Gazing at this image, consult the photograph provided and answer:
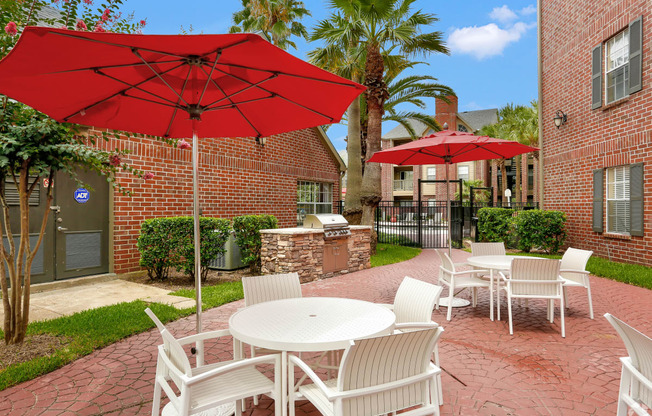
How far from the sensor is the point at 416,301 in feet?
10.2

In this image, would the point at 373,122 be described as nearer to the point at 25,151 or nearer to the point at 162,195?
the point at 162,195

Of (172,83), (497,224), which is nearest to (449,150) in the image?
(172,83)

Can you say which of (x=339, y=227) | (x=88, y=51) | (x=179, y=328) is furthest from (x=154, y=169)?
(x=88, y=51)

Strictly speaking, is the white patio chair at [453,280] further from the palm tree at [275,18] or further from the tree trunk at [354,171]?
the palm tree at [275,18]

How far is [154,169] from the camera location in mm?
8352

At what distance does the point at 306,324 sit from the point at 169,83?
2192mm

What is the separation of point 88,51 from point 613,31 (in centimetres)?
1139

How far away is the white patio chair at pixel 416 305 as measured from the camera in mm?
2879

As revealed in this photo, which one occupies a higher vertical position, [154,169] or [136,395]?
[154,169]

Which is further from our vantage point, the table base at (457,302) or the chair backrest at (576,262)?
the table base at (457,302)

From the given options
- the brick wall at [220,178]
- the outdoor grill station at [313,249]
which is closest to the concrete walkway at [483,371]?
the outdoor grill station at [313,249]

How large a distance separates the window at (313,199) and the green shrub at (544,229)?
21.6 feet

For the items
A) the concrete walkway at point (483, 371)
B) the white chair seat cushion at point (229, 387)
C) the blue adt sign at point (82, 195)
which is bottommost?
the concrete walkway at point (483, 371)

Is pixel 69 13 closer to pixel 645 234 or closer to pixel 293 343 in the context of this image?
pixel 293 343
